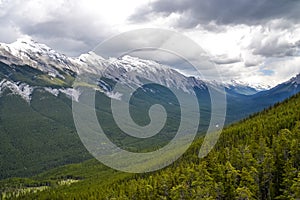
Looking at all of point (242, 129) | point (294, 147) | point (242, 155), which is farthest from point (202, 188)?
point (242, 129)

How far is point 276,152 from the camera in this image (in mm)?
70938

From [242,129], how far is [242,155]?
64304 mm

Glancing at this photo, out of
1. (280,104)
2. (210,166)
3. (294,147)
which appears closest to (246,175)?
(294,147)

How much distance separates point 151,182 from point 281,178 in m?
44.5

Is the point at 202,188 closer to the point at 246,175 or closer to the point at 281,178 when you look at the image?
the point at 246,175

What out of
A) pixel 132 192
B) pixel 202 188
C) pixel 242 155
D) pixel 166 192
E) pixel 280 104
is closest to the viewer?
pixel 202 188

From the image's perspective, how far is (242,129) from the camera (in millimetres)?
137500

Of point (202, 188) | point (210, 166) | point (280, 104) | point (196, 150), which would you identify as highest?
point (280, 104)

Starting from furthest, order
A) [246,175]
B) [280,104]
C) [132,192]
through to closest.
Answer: [280,104] → [132,192] → [246,175]

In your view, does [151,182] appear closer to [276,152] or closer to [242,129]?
[276,152]

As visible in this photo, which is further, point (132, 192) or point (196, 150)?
point (196, 150)

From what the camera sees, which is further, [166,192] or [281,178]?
[166,192]

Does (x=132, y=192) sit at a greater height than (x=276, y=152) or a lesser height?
lesser

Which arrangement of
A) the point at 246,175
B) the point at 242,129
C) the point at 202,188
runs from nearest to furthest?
the point at 246,175 < the point at 202,188 < the point at 242,129
